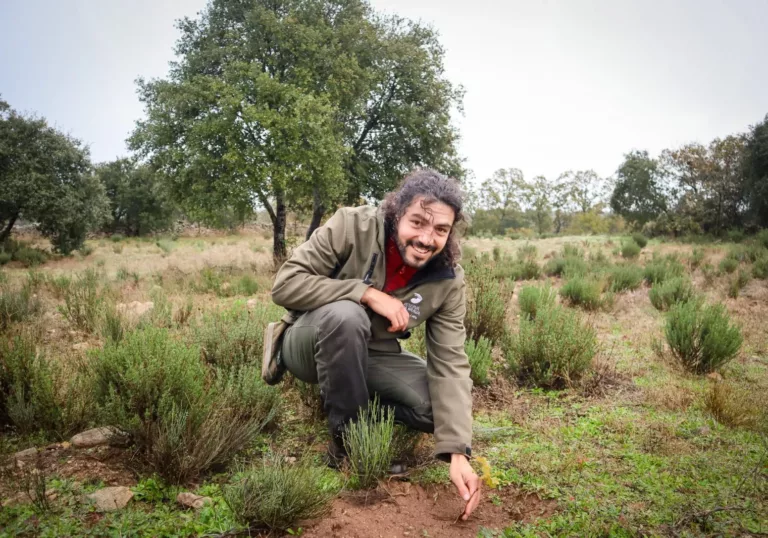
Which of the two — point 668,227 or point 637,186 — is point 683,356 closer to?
point 668,227

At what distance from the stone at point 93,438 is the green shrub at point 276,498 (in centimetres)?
105

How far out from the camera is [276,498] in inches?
73.4

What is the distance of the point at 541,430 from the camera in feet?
9.91

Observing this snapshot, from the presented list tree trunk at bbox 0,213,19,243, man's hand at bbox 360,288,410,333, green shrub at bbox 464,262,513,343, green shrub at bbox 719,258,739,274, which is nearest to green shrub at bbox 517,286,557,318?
green shrub at bbox 464,262,513,343

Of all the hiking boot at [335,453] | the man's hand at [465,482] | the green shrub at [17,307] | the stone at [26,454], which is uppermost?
the green shrub at [17,307]

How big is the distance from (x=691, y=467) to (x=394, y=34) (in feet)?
61.5

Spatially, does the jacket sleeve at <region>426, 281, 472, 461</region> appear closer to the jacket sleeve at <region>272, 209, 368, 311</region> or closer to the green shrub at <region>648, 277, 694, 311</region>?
the jacket sleeve at <region>272, 209, 368, 311</region>

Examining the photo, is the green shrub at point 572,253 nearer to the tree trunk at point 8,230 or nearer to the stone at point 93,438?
the stone at point 93,438

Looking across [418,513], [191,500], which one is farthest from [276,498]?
[418,513]

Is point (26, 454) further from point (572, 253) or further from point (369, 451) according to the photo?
point (572, 253)

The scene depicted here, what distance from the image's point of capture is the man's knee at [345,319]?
241cm

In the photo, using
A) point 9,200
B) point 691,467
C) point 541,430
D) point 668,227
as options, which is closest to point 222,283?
point 541,430

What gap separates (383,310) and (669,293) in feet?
19.7

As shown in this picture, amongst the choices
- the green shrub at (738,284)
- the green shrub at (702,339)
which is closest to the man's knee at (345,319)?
the green shrub at (702,339)
